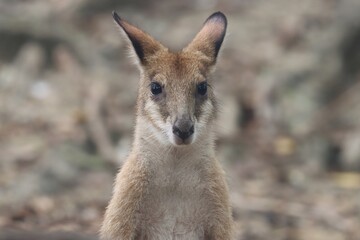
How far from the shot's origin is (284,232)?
11656mm

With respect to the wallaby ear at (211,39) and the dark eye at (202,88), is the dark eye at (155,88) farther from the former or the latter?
the wallaby ear at (211,39)

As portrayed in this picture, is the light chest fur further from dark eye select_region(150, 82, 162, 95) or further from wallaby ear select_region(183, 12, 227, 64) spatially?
wallaby ear select_region(183, 12, 227, 64)

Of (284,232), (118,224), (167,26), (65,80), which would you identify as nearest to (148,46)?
(118,224)

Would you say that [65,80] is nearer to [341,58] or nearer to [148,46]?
[341,58]

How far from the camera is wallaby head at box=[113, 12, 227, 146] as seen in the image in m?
7.15

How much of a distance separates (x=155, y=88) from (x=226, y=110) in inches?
294

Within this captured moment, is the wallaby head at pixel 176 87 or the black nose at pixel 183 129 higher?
the wallaby head at pixel 176 87

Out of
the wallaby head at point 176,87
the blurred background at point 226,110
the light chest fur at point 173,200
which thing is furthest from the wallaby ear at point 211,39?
the blurred background at point 226,110

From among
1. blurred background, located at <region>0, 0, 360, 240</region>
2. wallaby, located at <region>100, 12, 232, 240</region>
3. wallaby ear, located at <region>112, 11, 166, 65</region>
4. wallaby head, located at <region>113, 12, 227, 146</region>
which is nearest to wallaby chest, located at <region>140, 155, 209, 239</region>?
wallaby, located at <region>100, 12, 232, 240</region>

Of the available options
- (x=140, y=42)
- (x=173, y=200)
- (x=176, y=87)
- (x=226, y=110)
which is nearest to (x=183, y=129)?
(x=176, y=87)

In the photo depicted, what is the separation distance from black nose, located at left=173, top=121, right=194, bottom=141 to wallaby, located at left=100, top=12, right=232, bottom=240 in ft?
0.65

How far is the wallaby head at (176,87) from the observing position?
715cm

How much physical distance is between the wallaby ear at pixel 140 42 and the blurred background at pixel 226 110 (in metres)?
2.71

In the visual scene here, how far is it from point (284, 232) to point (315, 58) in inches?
164
